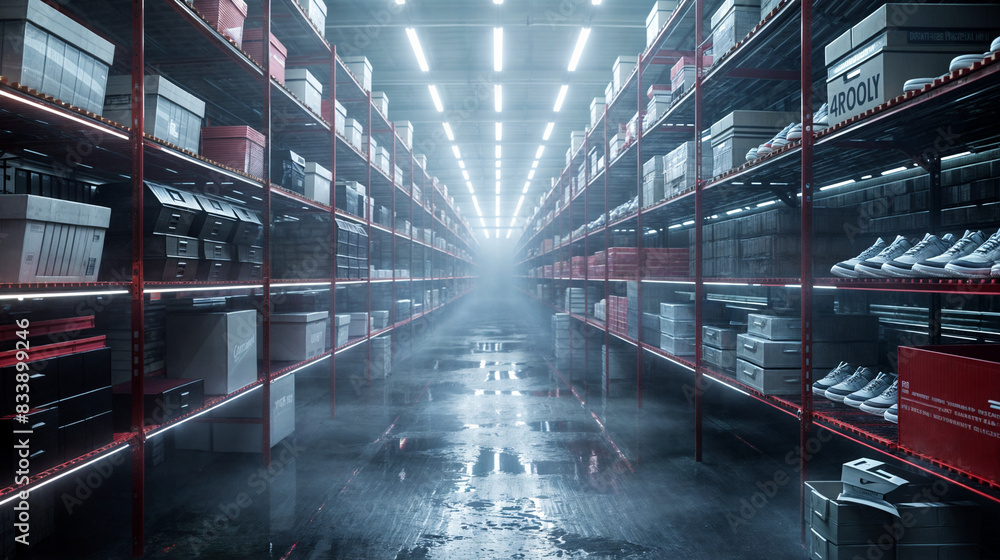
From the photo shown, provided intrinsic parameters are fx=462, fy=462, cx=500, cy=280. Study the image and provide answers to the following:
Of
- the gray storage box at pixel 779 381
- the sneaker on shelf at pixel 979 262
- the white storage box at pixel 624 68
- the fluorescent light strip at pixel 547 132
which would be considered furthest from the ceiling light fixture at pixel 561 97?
the sneaker on shelf at pixel 979 262

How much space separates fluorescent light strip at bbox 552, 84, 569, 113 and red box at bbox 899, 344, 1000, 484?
7.96 meters

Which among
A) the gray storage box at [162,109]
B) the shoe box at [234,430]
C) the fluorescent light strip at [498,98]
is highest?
the fluorescent light strip at [498,98]

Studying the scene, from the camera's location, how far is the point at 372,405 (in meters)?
5.14

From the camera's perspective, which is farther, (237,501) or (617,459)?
(617,459)

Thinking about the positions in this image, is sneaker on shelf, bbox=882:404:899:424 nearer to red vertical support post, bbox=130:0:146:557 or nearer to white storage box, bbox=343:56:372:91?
red vertical support post, bbox=130:0:146:557

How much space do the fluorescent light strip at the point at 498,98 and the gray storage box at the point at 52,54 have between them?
24.2 feet

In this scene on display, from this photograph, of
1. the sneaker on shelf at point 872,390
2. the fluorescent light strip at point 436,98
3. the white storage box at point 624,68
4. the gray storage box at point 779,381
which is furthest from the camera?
the fluorescent light strip at point 436,98

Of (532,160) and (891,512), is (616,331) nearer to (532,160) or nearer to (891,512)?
(891,512)

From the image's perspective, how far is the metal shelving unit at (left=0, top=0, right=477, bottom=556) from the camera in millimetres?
1948

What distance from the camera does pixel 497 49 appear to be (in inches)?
285

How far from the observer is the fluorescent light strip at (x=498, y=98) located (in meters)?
8.85

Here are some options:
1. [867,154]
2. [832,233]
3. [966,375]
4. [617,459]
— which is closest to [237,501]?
[617,459]

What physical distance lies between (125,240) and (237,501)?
67.2 inches

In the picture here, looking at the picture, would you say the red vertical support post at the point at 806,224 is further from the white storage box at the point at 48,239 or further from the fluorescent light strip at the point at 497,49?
the fluorescent light strip at the point at 497,49
